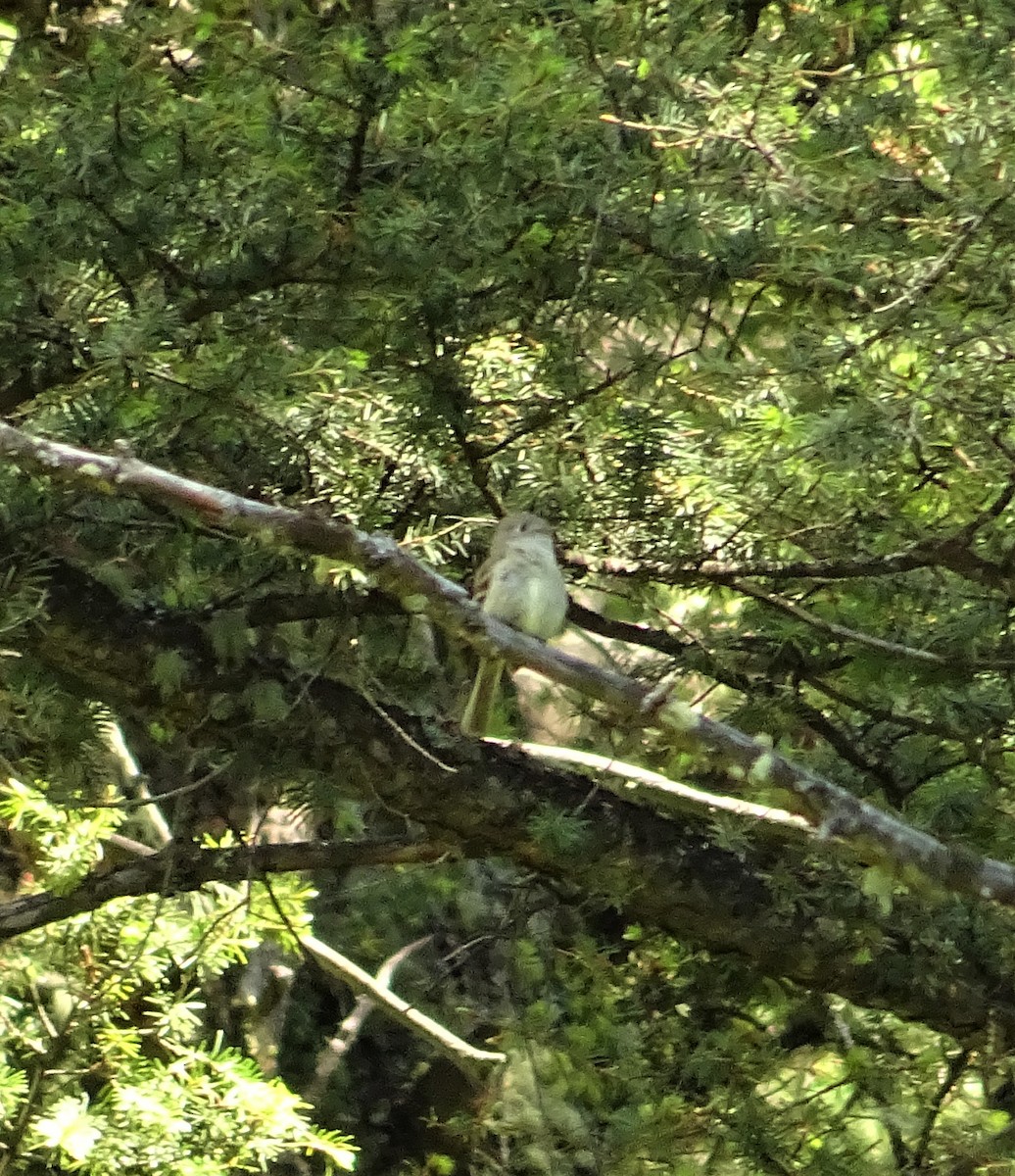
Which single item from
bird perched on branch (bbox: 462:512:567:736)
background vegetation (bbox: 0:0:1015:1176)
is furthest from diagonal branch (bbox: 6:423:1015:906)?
bird perched on branch (bbox: 462:512:567:736)

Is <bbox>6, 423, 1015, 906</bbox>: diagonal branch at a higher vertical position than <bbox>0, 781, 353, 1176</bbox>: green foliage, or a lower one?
higher

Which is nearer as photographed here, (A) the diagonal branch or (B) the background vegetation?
(A) the diagonal branch

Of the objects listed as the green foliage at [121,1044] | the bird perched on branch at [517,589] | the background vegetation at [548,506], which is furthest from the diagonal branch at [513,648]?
the green foliage at [121,1044]

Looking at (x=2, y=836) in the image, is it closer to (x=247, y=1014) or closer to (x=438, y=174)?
(x=247, y=1014)

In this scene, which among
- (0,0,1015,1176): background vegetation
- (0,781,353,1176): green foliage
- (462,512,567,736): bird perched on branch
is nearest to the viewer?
(0,0,1015,1176): background vegetation

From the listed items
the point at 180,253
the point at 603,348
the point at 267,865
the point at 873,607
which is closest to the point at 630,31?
the point at 603,348

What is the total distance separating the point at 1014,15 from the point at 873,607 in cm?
89

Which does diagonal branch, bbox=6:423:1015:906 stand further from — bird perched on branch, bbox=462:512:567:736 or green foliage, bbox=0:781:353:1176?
green foliage, bbox=0:781:353:1176

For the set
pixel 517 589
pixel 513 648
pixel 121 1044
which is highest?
pixel 517 589

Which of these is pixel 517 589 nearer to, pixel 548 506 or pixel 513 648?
pixel 548 506

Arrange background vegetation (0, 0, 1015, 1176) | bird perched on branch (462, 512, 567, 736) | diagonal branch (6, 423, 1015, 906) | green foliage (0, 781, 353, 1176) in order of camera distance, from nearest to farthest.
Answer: diagonal branch (6, 423, 1015, 906) → background vegetation (0, 0, 1015, 1176) → bird perched on branch (462, 512, 567, 736) → green foliage (0, 781, 353, 1176)

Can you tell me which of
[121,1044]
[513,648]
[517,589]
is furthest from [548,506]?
[121,1044]

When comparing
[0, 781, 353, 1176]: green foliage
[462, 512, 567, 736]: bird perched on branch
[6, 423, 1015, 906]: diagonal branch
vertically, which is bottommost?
[0, 781, 353, 1176]: green foliage

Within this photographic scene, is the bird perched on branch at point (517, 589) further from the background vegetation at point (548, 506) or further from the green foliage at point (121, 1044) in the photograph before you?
the green foliage at point (121, 1044)
